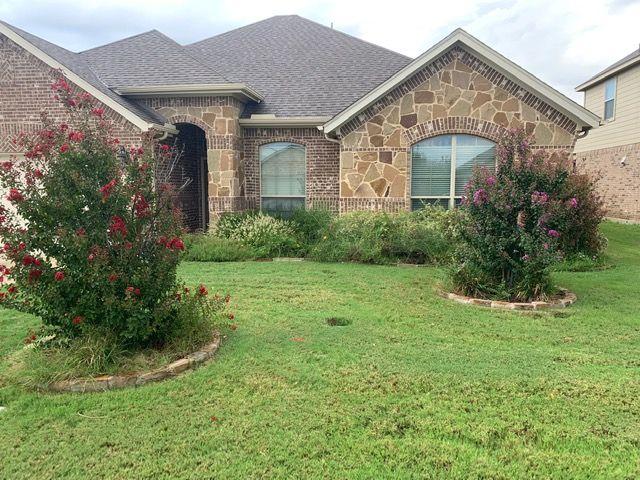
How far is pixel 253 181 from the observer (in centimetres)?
1369

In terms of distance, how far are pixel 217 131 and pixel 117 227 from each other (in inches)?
343

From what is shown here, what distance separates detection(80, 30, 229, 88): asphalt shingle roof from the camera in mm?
12953

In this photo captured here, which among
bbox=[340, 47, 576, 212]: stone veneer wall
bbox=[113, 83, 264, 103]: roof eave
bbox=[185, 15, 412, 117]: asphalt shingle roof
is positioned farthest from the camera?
bbox=[185, 15, 412, 117]: asphalt shingle roof

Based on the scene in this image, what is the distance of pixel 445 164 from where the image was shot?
477 inches

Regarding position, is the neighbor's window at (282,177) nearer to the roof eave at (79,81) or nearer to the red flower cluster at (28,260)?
the roof eave at (79,81)

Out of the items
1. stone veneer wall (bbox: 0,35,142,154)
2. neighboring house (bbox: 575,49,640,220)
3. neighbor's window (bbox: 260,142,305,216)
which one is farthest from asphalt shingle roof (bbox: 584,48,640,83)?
stone veneer wall (bbox: 0,35,142,154)

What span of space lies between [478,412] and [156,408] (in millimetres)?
2483

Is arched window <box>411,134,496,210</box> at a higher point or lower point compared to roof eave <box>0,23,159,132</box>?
lower

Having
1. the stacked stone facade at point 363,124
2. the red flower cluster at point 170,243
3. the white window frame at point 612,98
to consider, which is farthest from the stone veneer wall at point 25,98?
the white window frame at point 612,98

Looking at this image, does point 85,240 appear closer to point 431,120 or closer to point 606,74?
point 431,120

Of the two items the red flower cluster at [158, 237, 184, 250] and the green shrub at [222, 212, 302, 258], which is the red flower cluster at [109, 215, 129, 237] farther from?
the green shrub at [222, 212, 302, 258]

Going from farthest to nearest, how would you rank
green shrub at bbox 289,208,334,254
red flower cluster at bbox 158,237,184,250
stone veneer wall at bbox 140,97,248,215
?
stone veneer wall at bbox 140,97,248,215 < green shrub at bbox 289,208,334,254 < red flower cluster at bbox 158,237,184,250

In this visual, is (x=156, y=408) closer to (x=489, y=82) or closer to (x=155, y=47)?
(x=489, y=82)

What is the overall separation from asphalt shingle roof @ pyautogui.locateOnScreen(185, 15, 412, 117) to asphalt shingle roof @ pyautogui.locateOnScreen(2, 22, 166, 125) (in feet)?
8.41
